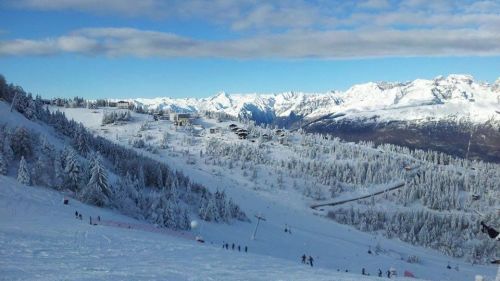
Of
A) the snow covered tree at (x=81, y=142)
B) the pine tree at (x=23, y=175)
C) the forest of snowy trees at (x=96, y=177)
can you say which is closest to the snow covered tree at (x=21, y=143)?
the forest of snowy trees at (x=96, y=177)

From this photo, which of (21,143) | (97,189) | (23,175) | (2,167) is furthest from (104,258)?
(21,143)

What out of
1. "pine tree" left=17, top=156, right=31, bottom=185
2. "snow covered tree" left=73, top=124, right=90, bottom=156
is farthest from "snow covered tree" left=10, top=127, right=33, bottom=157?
"snow covered tree" left=73, top=124, right=90, bottom=156

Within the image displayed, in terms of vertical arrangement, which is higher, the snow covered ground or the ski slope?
the ski slope

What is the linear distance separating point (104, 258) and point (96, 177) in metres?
48.3

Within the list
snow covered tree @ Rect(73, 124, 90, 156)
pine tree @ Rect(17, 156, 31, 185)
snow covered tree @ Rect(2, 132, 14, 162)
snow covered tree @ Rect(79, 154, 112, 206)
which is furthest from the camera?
snow covered tree @ Rect(73, 124, 90, 156)

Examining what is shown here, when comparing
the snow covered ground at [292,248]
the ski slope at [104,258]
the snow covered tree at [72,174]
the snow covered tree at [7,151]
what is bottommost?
the snow covered ground at [292,248]

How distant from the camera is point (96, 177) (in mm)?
78812

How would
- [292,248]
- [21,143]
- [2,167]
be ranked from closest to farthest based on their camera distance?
[2,167] < [21,143] < [292,248]

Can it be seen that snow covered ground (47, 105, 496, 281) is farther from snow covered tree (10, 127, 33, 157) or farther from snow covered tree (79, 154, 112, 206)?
snow covered tree (10, 127, 33, 157)

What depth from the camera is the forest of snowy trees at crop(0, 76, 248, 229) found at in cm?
7669

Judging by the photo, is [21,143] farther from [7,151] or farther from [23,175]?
[23,175]

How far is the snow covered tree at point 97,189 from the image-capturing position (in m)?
75.6

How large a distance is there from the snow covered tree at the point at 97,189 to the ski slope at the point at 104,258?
22.8 metres

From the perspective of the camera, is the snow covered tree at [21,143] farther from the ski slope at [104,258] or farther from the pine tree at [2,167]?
the ski slope at [104,258]
